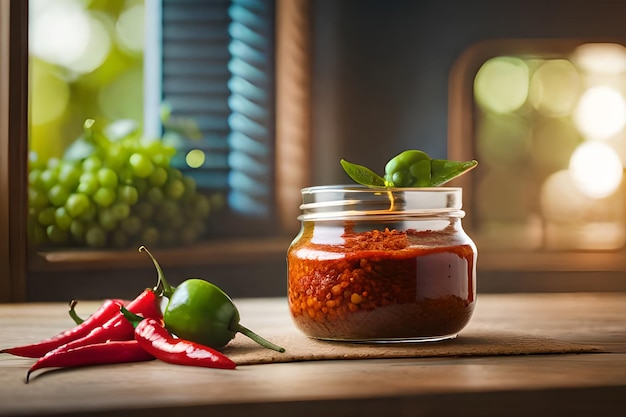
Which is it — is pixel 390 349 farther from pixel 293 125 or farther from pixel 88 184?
pixel 293 125

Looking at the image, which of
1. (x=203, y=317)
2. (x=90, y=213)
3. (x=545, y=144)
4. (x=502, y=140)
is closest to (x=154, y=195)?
(x=90, y=213)

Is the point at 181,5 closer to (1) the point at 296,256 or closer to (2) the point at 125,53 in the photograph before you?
(2) the point at 125,53

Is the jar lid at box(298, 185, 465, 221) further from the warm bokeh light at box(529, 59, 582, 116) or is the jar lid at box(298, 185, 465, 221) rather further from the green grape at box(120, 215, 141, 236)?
the warm bokeh light at box(529, 59, 582, 116)

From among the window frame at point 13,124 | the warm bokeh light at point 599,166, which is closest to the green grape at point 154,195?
the window frame at point 13,124

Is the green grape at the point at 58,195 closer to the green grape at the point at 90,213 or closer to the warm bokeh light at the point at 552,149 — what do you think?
the green grape at the point at 90,213

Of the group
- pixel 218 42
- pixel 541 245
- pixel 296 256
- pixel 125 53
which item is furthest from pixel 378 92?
pixel 296 256

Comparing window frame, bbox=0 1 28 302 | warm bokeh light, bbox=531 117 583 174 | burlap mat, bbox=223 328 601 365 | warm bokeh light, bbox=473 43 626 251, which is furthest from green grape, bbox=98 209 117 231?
warm bokeh light, bbox=531 117 583 174
